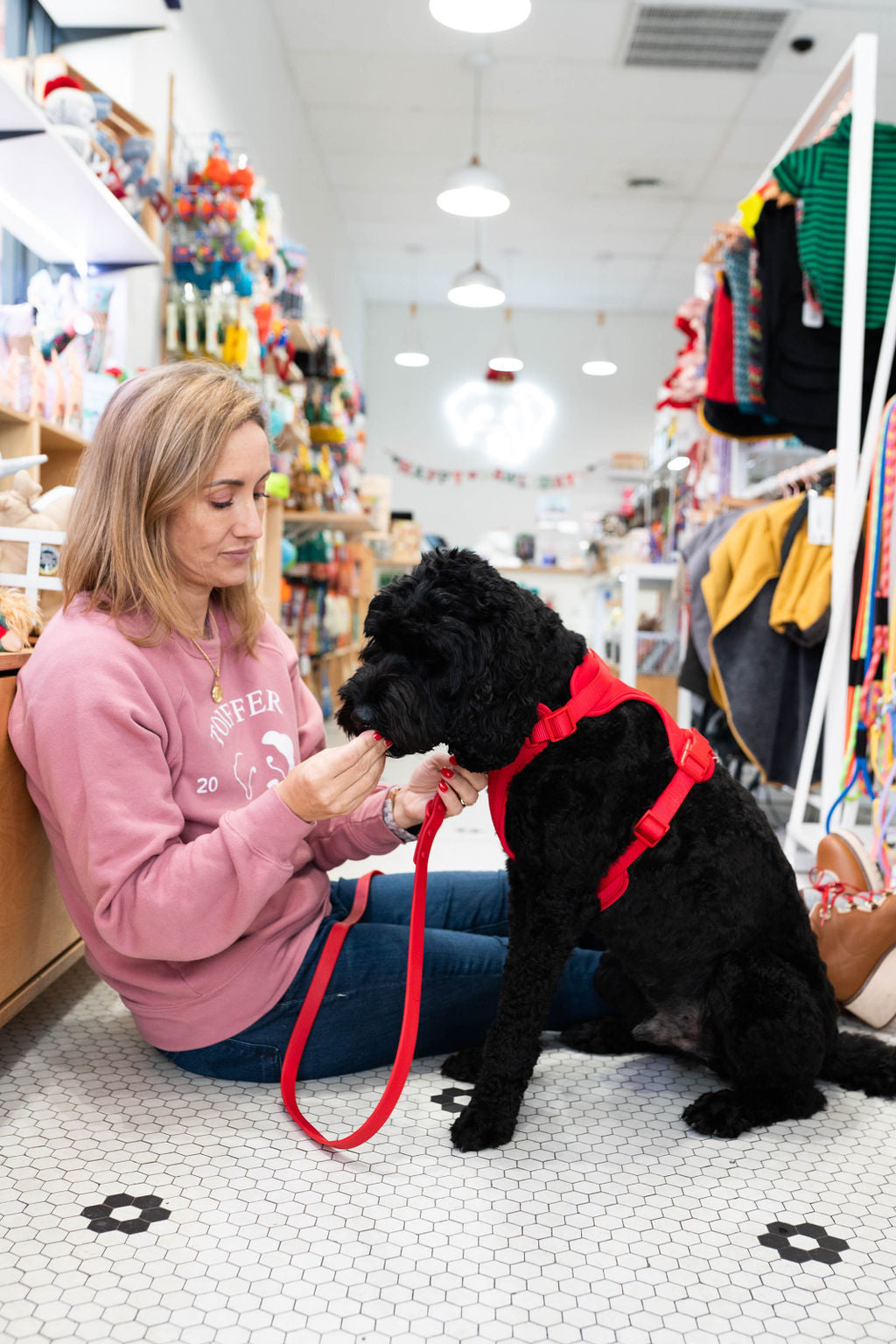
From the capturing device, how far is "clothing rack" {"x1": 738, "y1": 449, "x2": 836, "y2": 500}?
2.93 m

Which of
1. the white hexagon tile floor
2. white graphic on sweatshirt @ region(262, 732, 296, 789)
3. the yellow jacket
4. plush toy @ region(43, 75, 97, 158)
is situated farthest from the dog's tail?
plush toy @ region(43, 75, 97, 158)

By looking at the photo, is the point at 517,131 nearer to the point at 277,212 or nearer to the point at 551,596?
the point at 277,212

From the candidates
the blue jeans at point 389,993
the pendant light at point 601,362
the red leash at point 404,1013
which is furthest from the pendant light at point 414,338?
the red leash at point 404,1013

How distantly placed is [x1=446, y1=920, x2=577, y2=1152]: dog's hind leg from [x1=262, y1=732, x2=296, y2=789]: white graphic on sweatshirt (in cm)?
41

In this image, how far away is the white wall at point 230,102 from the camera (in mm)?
3061

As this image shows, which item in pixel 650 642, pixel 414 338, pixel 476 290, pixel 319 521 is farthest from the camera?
pixel 414 338

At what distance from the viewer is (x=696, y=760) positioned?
4.42ft

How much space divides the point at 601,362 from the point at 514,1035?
9895mm

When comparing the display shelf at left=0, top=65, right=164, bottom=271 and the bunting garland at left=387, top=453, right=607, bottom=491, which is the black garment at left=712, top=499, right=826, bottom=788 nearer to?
the display shelf at left=0, top=65, right=164, bottom=271

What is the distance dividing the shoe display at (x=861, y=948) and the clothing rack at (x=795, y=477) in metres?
1.51

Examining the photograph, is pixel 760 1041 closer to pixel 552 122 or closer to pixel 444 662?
pixel 444 662

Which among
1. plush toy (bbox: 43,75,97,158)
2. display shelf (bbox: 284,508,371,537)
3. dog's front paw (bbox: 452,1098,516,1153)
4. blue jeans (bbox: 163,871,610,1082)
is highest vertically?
plush toy (bbox: 43,75,97,158)

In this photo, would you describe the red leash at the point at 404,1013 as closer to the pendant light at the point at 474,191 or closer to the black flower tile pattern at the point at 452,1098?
the black flower tile pattern at the point at 452,1098

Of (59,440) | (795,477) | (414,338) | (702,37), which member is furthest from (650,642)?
(414,338)
